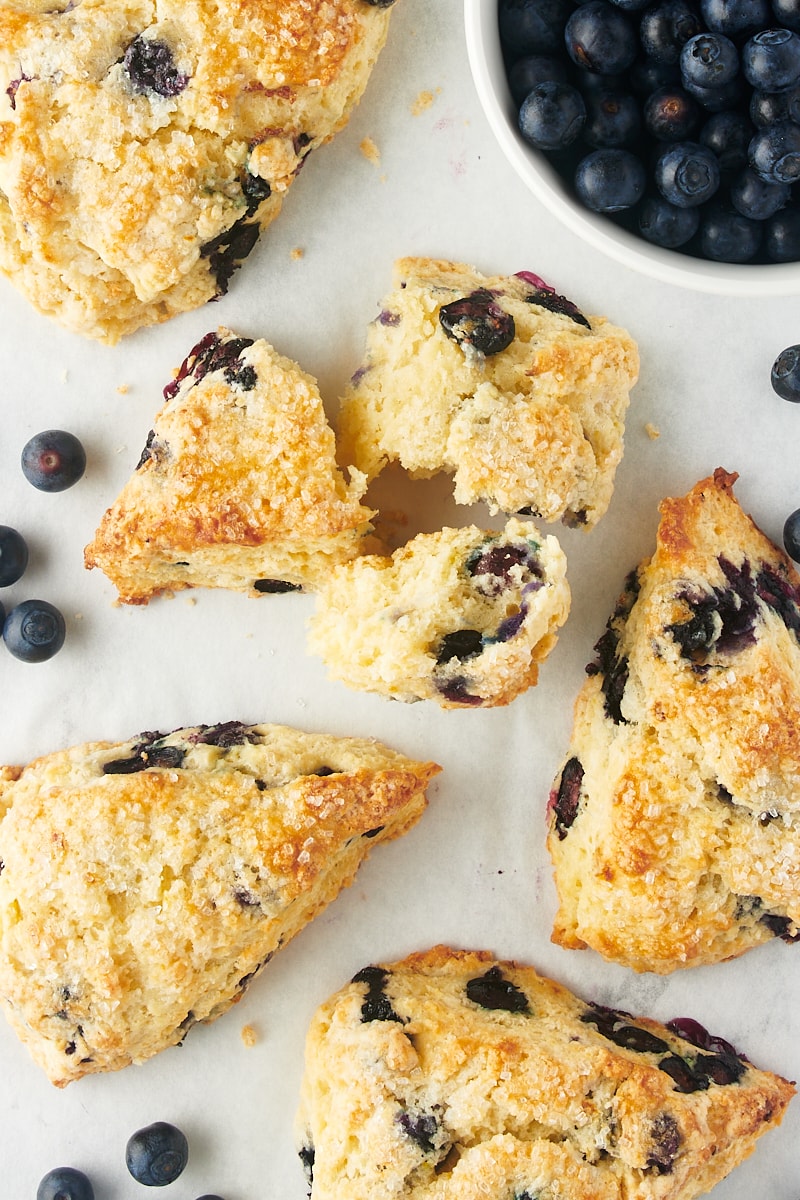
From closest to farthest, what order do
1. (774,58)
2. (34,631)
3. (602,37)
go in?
(774,58) → (602,37) → (34,631)

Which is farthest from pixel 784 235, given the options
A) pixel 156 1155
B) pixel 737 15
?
pixel 156 1155

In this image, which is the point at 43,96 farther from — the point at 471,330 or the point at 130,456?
the point at 471,330

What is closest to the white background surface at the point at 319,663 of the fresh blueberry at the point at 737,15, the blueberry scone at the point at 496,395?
the blueberry scone at the point at 496,395

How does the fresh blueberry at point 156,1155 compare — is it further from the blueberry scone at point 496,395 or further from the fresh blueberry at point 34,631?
the blueberry scone at point 496,395

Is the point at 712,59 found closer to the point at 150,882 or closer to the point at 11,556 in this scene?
the point at 11,556

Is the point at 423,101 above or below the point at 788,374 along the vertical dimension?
above

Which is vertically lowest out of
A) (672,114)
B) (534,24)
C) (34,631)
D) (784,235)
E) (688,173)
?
(34,631)

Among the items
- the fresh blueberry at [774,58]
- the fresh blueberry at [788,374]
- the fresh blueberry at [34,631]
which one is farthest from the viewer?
the fresh blueberry at [34,631]
